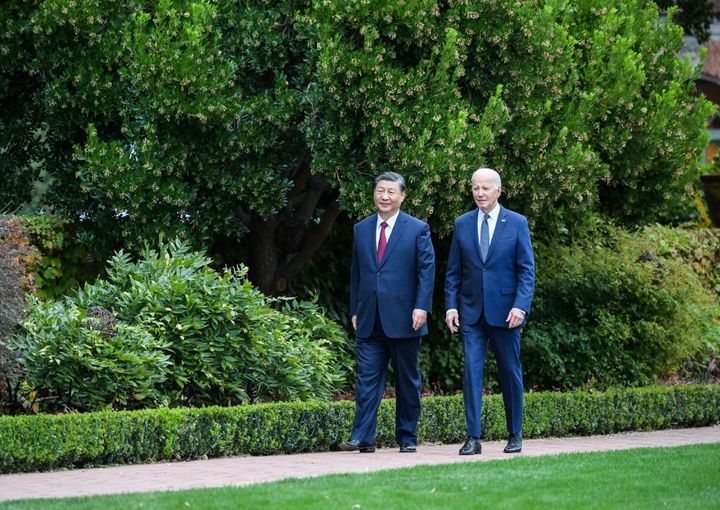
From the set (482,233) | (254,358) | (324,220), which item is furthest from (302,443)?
(324,220)

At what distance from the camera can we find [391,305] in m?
9.18

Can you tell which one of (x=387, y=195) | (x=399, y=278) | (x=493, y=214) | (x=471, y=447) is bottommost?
(x=471, y=447)

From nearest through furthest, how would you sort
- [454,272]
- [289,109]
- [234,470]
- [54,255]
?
[234,470] < [454,272] < [289,109] < [54,255]

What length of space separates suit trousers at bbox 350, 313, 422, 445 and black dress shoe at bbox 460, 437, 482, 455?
48 centimetres

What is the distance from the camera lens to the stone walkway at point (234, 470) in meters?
7.17

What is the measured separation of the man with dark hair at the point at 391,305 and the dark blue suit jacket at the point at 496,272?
0.87 feet

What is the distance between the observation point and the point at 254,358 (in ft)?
33.0

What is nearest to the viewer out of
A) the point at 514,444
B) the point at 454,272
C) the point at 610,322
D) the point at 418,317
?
the point at 418,317

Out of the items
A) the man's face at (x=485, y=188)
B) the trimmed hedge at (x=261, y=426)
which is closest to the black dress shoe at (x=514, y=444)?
the trimmed hedge at (x=261, y=426)

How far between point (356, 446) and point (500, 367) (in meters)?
1.22

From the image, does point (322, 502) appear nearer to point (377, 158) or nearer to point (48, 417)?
point (48, 417)

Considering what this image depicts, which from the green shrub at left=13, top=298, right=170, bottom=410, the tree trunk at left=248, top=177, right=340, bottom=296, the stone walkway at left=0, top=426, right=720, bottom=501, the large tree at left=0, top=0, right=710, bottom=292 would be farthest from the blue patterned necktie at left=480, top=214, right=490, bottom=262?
the tree trunk at left=248, top=177, right=340, bottom=296

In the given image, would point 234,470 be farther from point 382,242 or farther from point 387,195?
point 387,195

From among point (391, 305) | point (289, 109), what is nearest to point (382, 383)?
point (391, 305)
